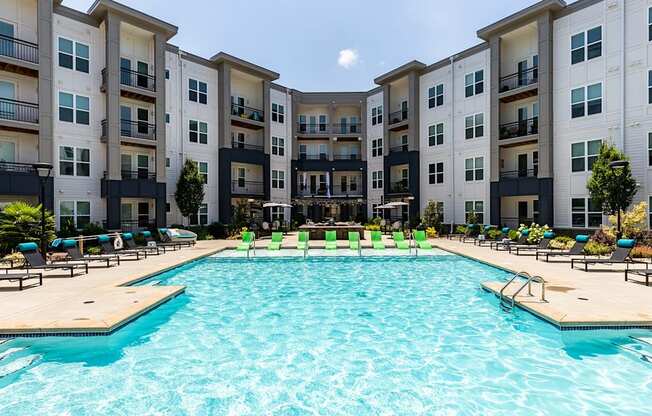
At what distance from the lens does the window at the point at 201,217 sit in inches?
1143

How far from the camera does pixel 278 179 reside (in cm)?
3691

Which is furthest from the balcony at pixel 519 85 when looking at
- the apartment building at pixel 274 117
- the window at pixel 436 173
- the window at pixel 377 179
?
the window at pixel 377 179

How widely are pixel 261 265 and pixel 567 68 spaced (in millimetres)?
22957

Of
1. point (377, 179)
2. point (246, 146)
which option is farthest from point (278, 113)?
point (377, 179)

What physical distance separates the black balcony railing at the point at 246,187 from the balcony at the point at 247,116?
203 inches

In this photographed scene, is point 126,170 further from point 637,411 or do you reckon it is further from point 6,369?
point 637,411

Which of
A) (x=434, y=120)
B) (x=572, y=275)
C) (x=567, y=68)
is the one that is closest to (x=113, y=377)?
(x=572, y=275)

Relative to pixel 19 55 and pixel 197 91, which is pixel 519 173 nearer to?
pixel 197 91

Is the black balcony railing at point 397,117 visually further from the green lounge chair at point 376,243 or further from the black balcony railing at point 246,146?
the green lounge chair at point 376,243

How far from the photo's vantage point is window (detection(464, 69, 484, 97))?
94.1ft

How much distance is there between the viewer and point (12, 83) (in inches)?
816

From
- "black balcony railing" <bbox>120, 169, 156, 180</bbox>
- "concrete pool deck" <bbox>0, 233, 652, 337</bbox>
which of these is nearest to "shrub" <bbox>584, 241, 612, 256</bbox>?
"concrete pool deck" <bbox>0, 233, 652, 337</bbox>

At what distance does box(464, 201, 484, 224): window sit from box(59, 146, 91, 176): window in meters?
26.9

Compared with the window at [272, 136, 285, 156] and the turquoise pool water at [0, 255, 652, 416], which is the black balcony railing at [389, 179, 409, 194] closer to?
the window at [272, 136, 285, 156]
